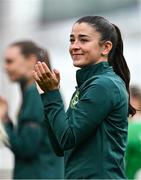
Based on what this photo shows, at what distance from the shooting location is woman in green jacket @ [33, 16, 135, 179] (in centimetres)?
434

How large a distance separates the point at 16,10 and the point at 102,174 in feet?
53.0

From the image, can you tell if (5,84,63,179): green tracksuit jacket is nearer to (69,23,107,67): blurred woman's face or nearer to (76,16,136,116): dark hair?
(76,16,136,116): dark hair

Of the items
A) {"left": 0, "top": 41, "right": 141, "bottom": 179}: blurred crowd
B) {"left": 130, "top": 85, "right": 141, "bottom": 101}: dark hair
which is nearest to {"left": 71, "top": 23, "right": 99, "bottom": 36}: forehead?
{"left": 0, "top": 41, "right": 141, "bottom": 179}: blurred crowd

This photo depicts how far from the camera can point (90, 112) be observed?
14.2 feet

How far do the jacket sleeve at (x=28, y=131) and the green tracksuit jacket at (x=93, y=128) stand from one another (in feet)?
5.70

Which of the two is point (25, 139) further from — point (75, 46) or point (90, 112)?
point (90, 112)

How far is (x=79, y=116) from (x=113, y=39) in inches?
20.4

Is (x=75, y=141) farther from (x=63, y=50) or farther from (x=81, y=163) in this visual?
(x=63, y=50)

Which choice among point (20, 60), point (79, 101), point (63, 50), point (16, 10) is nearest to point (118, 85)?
point (79, 101)

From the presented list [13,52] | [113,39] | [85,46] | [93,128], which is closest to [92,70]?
[85,46]

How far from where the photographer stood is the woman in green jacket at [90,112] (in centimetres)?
434

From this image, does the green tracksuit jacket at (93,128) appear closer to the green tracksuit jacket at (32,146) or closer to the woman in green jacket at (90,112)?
the woman in green jacket at (90,112)

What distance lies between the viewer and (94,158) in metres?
4.36

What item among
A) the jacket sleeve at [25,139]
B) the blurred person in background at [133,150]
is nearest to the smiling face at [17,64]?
the jacket sleeve at [25,139]
